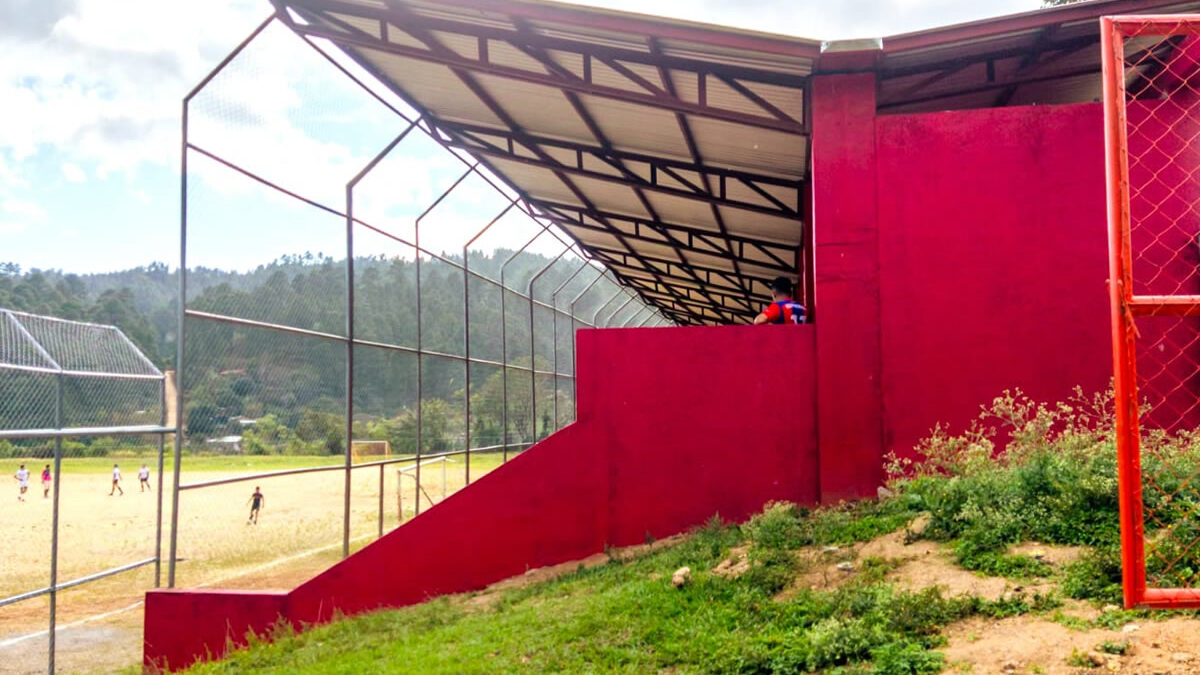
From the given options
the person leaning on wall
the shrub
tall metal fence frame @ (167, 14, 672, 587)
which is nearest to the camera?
the shrub

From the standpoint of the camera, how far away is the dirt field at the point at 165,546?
880 centimetres

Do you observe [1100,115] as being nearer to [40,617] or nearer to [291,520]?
[291,520]

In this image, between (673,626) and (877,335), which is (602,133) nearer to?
(877,335)

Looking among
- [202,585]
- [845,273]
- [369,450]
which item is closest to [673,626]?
[845,273]

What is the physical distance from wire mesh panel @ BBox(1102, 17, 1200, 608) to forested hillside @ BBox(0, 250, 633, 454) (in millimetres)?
6879

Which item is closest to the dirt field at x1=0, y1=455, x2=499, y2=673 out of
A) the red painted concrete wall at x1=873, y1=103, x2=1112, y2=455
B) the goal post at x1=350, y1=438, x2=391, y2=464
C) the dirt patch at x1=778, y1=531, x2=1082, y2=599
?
the goal post at x1=350, y1=438, x2=391, y2=464

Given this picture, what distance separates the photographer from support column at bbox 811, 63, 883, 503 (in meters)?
8.16

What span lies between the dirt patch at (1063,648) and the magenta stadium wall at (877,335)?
11.5ft

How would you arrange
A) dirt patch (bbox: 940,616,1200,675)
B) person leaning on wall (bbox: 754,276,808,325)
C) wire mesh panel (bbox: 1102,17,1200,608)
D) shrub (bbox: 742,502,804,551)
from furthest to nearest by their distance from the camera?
1. person leaning on wall (bbox: 754,276,808,325)
2. shrub (bbox: 742,502,804,551)
3. dirt patch (bbox: 940,616,1200,675)
4. wire mesh panel (bbox: 1102,17,1200,608)

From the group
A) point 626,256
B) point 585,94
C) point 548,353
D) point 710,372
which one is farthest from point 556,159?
point 626,256

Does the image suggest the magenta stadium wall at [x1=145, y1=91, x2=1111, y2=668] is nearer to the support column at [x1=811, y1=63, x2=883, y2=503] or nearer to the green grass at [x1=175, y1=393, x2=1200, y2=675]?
the support column at [x1=811, y1=63, x2=883, y2=503]

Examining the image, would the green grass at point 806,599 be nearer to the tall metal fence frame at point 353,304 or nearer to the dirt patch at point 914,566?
the dirt patch at point 914,566

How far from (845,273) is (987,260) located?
1237 mm

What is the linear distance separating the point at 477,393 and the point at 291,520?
3906 mm
